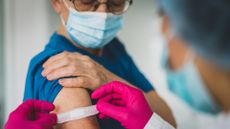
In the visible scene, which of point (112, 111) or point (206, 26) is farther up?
point (206, 26)

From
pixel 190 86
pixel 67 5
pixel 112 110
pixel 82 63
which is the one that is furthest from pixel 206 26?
pixel 67 5

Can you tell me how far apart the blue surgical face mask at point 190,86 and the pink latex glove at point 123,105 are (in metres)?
0.25

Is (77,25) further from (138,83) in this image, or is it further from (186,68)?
(186,68)

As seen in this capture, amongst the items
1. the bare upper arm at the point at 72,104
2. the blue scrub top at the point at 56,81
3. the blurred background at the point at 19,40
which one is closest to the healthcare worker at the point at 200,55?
the bare upper arm at the point at 72,104

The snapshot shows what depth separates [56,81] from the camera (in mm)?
1261

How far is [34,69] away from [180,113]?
1027 mm

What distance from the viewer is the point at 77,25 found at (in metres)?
1.45

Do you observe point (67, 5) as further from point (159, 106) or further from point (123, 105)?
point (159, 106)

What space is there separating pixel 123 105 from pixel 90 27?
35 cm

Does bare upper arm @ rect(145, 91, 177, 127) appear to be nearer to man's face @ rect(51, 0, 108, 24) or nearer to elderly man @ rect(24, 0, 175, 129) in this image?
elderly man @ rect(24, 0, 175, 129)

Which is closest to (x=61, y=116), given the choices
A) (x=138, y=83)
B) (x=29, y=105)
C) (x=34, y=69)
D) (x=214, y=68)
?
(x=29, y=105)

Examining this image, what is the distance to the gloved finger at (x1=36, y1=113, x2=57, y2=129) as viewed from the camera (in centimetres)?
117

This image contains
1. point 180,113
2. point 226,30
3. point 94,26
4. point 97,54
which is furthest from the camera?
point 180,113

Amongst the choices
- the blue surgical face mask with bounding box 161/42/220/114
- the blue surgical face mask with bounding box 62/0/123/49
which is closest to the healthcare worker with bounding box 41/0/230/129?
the blue surgical face mask with bounding box 161/42/220/114
